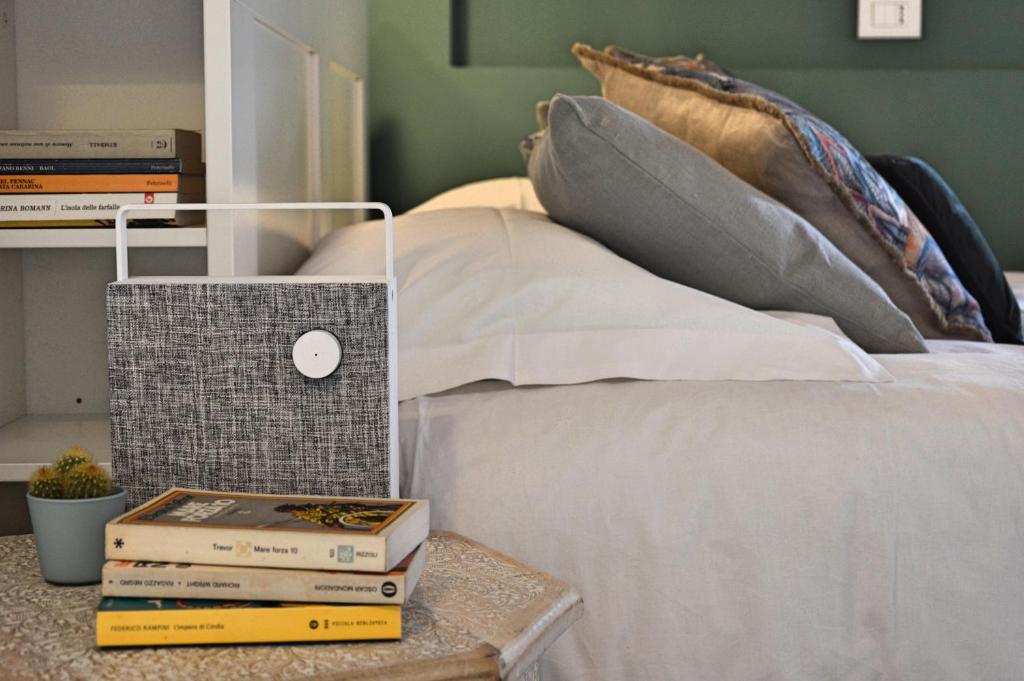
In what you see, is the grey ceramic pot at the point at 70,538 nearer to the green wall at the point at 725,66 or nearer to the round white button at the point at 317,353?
the round white button at the point at 317,353

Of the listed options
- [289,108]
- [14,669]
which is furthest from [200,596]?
[289,108]

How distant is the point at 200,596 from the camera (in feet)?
2.39

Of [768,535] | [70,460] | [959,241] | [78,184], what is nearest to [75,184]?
[78,184]

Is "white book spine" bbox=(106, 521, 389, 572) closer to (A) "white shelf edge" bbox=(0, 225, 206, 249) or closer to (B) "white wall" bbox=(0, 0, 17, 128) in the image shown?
(A) "white shelf edge" bbox=(0, 225, 206, 249)

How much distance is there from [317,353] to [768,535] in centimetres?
44

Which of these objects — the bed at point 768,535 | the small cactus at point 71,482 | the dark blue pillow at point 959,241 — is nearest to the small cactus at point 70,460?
the small cactus at point 71,482

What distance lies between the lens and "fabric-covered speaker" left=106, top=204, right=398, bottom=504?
2.94 feet

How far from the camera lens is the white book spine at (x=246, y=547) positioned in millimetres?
728

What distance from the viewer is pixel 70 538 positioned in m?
0.81

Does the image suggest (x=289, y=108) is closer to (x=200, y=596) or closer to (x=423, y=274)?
(x=423, y=274)

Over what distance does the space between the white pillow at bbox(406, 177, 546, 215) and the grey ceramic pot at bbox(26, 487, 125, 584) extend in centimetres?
131

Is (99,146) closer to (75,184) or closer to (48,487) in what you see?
(75,184)

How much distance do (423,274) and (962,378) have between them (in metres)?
0.58

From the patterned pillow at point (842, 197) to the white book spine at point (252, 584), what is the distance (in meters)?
0.88
